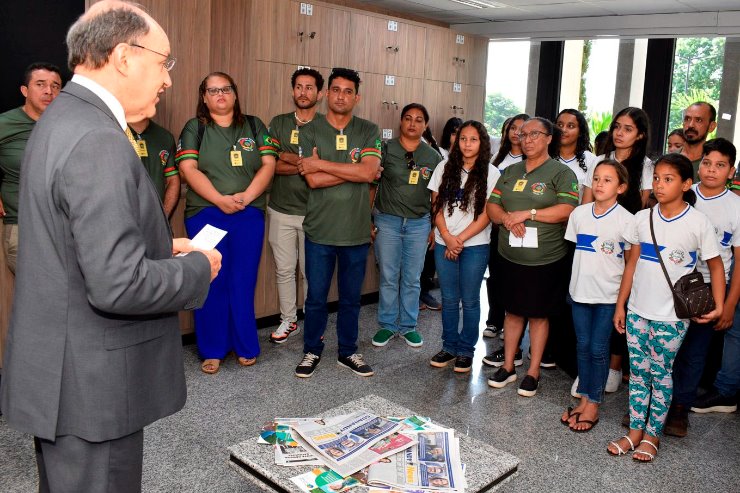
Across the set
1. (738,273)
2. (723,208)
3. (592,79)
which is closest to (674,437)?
(738,273)

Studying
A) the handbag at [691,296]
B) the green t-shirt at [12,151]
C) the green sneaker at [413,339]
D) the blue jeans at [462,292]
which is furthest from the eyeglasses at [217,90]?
the handbag at [691,296]

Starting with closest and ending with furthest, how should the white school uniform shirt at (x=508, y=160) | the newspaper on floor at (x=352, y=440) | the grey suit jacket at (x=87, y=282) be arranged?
the grey suit jacket at (x=87, y=282), the newspaper on floor at (x=352, y=440), the white school uniform shirt at (x=508, y=160)

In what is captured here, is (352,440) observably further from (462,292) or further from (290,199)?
(290,199)

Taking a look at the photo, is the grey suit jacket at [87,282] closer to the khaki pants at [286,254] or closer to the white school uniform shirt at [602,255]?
the white school uniform shirt at [602,255]

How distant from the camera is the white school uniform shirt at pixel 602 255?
329 centimetres

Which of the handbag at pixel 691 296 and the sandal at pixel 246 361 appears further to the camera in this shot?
the sandal at pixel 246 361

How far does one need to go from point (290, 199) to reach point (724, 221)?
2.63 metres

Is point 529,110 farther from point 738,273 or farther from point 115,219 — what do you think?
point 115,219

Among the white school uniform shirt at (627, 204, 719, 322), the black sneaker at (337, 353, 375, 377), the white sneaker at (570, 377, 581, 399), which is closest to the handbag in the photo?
the white school uniform shirt at (627, 204, 719, 322)

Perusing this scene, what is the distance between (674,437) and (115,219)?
3104 mm

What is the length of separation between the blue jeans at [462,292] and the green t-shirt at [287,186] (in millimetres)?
1020

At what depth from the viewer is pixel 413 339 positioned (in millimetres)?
4648

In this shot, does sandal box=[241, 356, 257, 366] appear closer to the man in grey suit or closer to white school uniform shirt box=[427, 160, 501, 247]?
white school uniform shirt box=[427, 160, 501, 247]

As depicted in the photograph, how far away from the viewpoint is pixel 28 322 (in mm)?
1414
